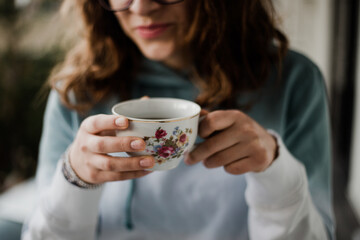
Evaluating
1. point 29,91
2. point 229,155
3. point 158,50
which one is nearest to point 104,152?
point 229,155

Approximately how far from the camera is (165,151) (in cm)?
63

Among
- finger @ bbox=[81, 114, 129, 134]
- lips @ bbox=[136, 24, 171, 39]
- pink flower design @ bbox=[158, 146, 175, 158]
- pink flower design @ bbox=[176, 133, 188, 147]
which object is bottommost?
pink flower design @ bbox=[158, 146, 175, 158]

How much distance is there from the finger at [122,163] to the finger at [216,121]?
0.45 feet

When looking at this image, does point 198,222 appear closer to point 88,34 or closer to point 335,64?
point 88,34

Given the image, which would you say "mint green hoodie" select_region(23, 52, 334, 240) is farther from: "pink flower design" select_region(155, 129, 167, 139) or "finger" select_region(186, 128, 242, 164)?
"pink flower design" select_region(155, 129, 167, 139)

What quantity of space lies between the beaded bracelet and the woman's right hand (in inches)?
0.9

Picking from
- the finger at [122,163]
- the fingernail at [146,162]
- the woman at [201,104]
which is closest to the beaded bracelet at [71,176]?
the woman at [201,104]

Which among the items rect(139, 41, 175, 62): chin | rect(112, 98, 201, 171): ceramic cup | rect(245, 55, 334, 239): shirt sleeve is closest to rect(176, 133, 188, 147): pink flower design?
rect(112, 98, 201, 171): ceramic cup

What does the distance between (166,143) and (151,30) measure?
0.40 m

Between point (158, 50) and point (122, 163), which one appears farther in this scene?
point (158, 50)

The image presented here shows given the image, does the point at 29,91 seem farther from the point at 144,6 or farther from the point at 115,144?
the point at 115,144

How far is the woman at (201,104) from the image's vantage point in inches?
33.4

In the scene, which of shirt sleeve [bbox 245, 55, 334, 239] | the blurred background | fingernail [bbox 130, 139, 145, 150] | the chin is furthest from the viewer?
the blurred background

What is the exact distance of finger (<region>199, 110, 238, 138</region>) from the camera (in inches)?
26.6
